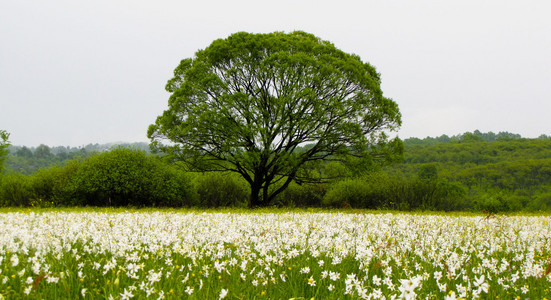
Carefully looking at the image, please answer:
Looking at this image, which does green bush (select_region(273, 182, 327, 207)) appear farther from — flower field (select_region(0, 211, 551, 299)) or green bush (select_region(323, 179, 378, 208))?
flower field (select_region(0, 211, 551, 299))

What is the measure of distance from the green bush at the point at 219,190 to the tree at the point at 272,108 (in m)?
4.97

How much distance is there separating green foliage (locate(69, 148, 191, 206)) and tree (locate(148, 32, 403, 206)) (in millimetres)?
2029

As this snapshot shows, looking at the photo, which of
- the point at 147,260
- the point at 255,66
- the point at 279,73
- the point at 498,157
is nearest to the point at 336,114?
the point at 279,73

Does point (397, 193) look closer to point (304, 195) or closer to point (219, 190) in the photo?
point (304, 195)

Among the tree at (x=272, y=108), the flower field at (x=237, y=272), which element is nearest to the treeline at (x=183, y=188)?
the tree at (x=272, y=108)

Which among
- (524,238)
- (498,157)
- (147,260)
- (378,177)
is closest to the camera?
(147,260)

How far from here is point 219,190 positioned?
31.1 metres

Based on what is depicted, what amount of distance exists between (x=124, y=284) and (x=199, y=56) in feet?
78.6

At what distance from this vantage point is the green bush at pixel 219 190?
100ft

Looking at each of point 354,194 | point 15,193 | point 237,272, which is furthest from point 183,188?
point 237,272

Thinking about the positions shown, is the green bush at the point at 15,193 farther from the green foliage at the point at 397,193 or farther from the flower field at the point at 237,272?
the flower field at the point at 237,272

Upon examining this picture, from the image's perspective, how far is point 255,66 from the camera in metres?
24.5

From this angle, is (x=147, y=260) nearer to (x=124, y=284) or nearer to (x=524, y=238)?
(x=124, y=284)

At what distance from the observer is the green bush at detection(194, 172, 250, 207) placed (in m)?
30.5
